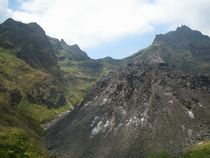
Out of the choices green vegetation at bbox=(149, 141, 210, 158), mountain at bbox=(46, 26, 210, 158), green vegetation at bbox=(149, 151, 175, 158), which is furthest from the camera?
mountain at bbox=(46, 26, 210, 158)

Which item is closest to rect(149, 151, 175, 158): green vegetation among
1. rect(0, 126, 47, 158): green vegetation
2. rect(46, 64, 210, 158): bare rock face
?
rect(46, 64, 210, 158): bare rock face

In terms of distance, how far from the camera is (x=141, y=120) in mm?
149750

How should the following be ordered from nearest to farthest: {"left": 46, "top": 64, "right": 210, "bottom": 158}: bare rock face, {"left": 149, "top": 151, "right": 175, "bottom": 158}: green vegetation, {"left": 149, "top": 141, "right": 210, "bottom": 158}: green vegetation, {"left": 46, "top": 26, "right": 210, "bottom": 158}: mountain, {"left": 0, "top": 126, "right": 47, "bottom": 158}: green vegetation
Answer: {"left": 149, "top": 141, "right": 210, "bottom": 158}: green vegetation
{"left": 149, "top": 151, "right": 175, "bottom": 158}: green vegetation
{"left": 0, "top": 126, "right": 47, "bottom": 158}: green vegetation
{"left": 46, "top": 26, "right": 210, "bottom": 158}: mountain
{"left": 46, "top": 64, "right": 210, "bottom": 158}: bare rock face

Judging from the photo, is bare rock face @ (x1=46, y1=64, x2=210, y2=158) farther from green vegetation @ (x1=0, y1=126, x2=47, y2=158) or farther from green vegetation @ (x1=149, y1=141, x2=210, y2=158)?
green vegetation @ (x1=0, y1=126, x2=47, y2=158)

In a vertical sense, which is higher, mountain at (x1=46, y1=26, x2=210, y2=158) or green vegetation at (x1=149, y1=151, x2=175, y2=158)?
mountain at (x1=46, y1=26, x2=210, y2=158)

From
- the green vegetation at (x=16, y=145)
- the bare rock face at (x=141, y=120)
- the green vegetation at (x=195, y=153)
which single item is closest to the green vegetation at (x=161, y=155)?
the green vegetation at (x=195, y=153)

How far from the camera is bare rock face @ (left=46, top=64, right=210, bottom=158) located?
136900 millimetres

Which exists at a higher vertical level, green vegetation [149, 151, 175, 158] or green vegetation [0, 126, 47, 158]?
green vegetation [0, 126, 47, 158]

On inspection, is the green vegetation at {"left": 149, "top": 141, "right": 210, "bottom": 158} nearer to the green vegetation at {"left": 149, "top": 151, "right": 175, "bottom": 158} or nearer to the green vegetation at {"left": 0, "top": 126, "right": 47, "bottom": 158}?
the green vegetation at {"left": 149, "top": 151, "right": 175, "bottom": 158}

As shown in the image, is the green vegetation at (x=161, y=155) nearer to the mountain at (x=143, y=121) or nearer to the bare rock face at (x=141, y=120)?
the mountain at (x=143, y=121)

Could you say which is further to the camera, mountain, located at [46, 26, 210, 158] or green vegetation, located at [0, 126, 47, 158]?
mountain, located at [46, 26, 210, 158]

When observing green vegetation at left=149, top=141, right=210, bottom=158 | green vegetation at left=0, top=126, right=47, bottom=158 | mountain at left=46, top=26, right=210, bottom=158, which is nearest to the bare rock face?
mountain at left=46, top=26, right=210, bottom=158

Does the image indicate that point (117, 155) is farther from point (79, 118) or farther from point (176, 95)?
point (79, 118)

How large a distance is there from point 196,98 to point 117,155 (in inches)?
1981
